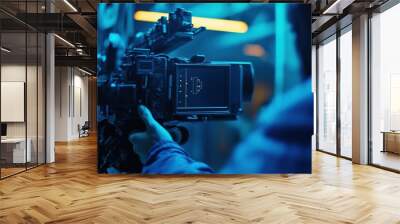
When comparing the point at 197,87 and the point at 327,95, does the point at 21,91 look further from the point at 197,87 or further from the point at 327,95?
the point at 327,95

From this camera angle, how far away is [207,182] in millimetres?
6027

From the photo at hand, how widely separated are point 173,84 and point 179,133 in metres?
0.86

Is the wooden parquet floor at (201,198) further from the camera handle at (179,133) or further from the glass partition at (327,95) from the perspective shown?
the glass partition at (327,95)

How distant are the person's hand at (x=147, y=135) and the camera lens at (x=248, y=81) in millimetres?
1524

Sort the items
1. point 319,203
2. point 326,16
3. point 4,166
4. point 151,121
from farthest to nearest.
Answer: point 326,16 → point 4,166 → point 151,121 → point 319,203

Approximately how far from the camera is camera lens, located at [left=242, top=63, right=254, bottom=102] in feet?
21.5

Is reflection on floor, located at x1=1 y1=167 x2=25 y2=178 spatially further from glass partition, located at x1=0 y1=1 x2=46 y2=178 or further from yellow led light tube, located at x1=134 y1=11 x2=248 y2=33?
yellow led light tube, located at x1=134 y1=11 x2=248 y2=33

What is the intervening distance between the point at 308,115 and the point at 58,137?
11999mm

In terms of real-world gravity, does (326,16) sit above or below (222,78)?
above

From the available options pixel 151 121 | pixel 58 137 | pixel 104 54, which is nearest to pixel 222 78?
pixel 151 121

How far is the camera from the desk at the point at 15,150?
277 inches

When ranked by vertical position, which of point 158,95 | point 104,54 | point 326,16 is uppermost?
point 326,16

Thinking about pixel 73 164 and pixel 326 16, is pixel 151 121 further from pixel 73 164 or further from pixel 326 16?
pixel 326 16

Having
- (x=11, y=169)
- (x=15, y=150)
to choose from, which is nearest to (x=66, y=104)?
(x=15, y=150)
